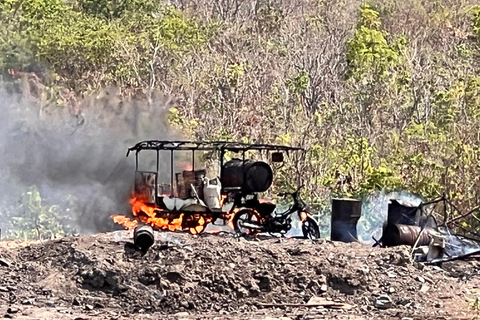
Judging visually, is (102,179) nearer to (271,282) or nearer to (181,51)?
(181,51)

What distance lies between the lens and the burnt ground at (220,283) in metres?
11.3

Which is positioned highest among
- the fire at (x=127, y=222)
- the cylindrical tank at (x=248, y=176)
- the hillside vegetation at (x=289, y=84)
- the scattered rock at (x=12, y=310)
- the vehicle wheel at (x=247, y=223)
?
the hillside vegetation at (x=289, y=84)

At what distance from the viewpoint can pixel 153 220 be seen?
52.2 feet

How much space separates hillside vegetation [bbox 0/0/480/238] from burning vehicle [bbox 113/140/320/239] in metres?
3.94

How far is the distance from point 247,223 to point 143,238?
154 inches

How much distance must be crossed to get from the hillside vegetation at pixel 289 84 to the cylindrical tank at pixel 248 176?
393 centimetres

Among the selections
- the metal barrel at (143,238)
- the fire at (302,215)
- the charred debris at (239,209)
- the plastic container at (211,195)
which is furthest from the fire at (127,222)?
the metal barrel at (143,238)

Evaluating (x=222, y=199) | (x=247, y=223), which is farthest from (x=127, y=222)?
(x=247, y=223)

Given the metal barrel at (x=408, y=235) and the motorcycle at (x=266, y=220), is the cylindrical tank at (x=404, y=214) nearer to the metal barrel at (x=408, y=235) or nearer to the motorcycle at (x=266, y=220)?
the metal barrel at (x=408, y=235)

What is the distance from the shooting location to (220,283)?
1194 cm

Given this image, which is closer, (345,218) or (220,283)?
(220,283)

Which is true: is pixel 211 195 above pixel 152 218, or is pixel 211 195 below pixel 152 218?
above

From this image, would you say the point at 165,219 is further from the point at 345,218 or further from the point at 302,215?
the point at 345,218

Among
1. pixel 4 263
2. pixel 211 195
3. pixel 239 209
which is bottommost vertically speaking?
pixel 4 263
